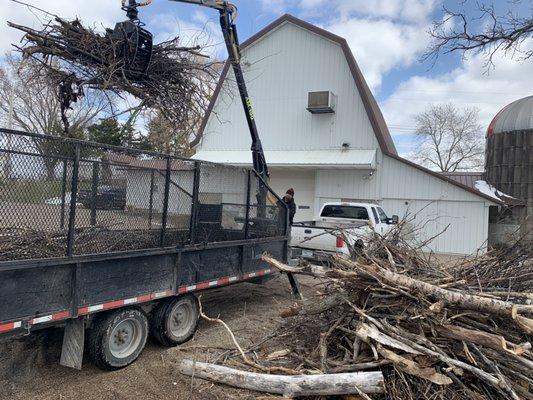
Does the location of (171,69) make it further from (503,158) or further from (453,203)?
(503,158)

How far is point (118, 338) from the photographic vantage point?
5195mm

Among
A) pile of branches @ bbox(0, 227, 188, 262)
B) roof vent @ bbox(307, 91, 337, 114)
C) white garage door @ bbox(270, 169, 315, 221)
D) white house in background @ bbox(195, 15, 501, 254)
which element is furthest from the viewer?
white garage door @ bbox(270, 169, 315, 221)

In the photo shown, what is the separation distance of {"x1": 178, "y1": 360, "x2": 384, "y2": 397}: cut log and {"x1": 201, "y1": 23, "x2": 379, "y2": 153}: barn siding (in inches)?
610

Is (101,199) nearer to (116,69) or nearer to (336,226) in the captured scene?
(116,69)

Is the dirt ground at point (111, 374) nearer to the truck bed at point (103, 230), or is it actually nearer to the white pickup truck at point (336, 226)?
the truck bed at point (103, 230)

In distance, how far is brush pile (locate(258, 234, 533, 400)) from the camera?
410 cm

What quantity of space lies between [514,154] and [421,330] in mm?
18046

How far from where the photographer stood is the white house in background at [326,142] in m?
17.9

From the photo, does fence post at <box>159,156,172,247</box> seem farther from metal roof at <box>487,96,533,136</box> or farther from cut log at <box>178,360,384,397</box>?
metal roof at <box>487,96,533,136</box>

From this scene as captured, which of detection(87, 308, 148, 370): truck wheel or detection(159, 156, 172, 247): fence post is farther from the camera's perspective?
detection(159, 156, 172, 247): fence post

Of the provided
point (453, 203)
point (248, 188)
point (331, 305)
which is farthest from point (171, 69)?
point (453, 203)

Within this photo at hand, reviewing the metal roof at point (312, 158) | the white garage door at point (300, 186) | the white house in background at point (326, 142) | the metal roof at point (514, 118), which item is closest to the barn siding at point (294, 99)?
the white house in background at point (326, 142)

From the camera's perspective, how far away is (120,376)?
16.2 ft

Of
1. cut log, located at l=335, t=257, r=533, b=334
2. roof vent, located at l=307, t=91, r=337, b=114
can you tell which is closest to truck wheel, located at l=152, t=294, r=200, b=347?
cut log, located at l=335, t=257, r=533, b=334
